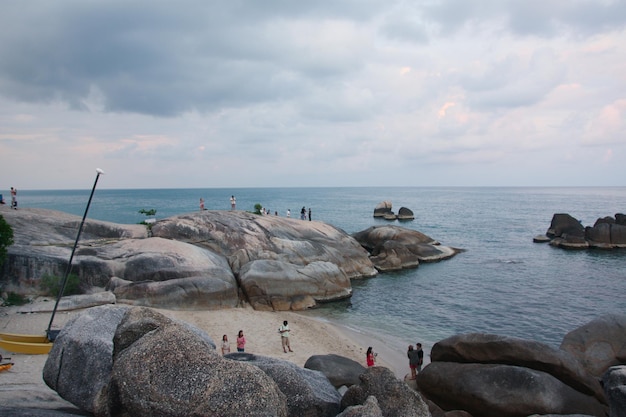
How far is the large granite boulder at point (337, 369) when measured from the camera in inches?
593

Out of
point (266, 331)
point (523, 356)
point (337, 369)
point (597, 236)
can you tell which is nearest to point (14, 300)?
point (266, 331)

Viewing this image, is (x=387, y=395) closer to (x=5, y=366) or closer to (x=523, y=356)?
(x=523, y=356)

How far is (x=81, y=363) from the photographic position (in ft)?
31.7

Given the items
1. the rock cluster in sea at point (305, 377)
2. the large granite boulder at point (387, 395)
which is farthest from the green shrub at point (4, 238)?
the large granite boulder at point (387, 395)

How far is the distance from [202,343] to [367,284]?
31.8m

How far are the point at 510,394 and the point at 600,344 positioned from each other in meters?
6.58

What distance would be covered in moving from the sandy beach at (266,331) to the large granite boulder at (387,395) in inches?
433

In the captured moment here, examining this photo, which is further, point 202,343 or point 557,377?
point 557,377

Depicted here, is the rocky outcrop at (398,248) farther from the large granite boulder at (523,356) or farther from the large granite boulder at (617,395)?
the large granite boulder at (617,395)

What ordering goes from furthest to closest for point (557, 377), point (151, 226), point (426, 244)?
1. point (426, 244)
2. point (151, 226)
3. point (557, 377)

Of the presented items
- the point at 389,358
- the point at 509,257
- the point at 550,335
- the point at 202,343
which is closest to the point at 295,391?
the point at 202,343

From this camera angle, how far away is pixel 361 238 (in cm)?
5325

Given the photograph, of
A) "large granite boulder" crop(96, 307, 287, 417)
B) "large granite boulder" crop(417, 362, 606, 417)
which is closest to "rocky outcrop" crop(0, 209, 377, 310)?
"large granite boulder" crop(417, 362, 606, 417)

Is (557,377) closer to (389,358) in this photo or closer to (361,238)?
(389,358)
